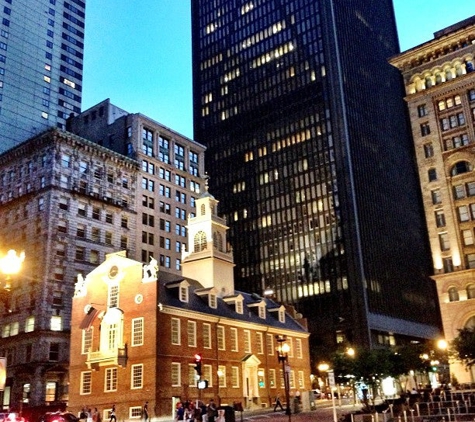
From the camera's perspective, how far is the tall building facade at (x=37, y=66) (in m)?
121

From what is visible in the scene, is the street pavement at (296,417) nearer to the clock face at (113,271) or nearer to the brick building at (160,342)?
the brick building at (160,342)

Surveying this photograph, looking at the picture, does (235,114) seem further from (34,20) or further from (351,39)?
(34,20)

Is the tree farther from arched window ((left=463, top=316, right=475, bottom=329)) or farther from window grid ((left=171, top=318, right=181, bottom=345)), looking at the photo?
window grid ((left=171, top=318, right=181, bottom=345))

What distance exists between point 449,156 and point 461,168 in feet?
7.60

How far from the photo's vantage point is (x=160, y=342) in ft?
177

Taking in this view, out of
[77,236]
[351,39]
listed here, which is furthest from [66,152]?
[351,39]

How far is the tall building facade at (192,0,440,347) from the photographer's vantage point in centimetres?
13412

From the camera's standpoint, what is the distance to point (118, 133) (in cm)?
10406

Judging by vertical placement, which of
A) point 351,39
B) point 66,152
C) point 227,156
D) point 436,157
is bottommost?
point 436,157

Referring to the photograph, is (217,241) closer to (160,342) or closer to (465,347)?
(160,342)

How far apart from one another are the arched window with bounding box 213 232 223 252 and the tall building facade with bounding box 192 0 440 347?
61827 millimetres

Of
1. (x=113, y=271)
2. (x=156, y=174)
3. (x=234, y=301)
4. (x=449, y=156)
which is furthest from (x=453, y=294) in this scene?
(x=156, y=174)

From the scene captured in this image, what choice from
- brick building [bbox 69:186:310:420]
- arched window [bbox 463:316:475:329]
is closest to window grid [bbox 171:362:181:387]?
brick building [bbox 69:186:310:420]

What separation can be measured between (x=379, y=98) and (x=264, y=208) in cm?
5317
